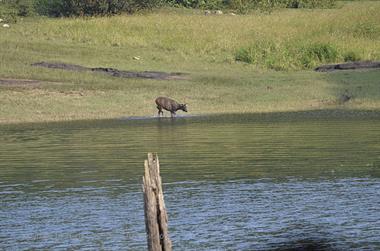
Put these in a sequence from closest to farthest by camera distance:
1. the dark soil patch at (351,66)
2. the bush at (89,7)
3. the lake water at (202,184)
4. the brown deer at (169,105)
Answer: the lake water at (202,184)
the brown deer at (169,105)
the dark soil patch at (351,66)
the bush at (89,7)

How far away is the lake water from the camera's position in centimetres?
1402

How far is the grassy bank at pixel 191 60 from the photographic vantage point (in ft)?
104

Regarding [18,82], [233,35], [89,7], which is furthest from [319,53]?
[89,7]

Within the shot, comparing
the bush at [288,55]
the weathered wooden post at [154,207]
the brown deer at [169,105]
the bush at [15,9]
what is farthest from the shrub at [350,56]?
the weathered wooden post at [154,207]

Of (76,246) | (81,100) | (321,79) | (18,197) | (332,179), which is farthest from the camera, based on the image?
(321,79)

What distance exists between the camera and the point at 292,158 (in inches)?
828

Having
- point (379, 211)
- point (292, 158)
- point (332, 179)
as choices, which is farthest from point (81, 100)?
point (379, 211)

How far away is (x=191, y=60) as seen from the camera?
1560 inches

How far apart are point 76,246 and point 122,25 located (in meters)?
31.7

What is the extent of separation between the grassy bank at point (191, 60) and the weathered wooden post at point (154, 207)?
1995 centimetres

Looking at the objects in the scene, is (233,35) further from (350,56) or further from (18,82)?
(18,82)

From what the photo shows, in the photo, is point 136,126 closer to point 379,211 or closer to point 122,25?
point 379,211

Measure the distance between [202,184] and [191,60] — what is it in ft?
71.3

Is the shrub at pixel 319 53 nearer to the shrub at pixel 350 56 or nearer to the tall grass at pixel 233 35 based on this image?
the tall grass at pixel 233 35
